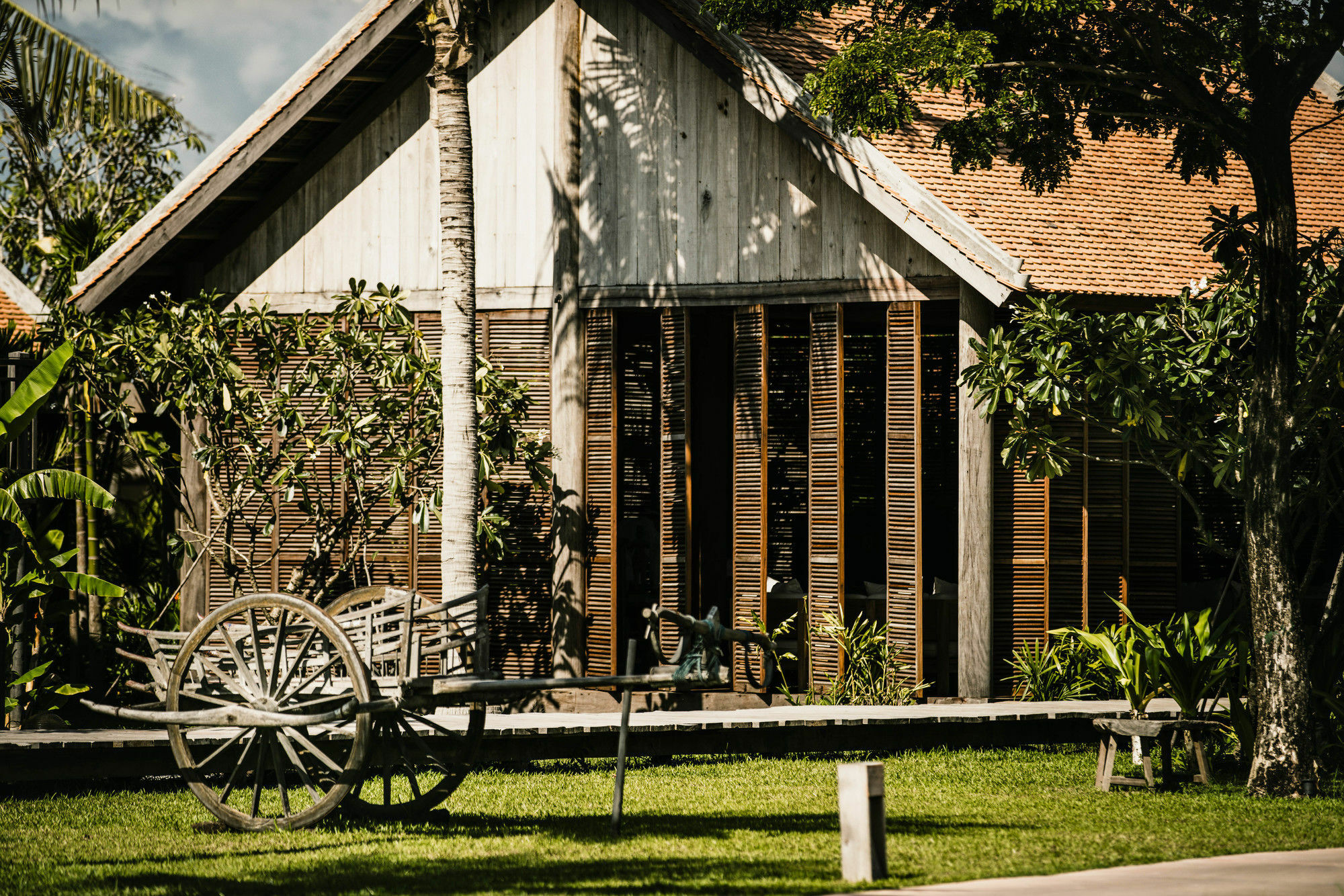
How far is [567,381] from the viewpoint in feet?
44.4

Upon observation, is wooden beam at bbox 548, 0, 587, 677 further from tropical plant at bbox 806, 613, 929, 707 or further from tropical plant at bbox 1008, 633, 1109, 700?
tropical plant at bbox 1008, 633, 1109, 700

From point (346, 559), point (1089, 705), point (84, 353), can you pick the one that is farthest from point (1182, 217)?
point (84, 353)

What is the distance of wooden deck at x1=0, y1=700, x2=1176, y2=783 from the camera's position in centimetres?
1027

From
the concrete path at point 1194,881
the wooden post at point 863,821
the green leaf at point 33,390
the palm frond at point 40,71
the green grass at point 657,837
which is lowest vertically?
the green grass at point 657,837

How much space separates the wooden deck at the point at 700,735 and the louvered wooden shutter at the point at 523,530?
4.43ft

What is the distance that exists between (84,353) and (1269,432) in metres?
9.83

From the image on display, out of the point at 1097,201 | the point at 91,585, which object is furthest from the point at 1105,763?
the point at 91,585

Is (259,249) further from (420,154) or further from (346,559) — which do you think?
(346,559)

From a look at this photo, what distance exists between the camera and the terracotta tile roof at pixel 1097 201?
512 inches

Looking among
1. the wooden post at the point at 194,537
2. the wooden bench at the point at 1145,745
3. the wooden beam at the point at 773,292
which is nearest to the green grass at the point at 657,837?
the wooden bench at the point at 1145,745

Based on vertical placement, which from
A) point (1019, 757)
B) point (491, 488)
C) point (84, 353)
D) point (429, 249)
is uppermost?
point (429, 249)

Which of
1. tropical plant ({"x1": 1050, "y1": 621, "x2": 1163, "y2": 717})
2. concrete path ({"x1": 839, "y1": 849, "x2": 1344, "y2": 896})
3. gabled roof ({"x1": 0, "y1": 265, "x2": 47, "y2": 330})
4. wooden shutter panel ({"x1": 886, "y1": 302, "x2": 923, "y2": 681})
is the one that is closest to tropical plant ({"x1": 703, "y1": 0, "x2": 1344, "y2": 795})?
tropical plant ({"x1": 1050, "y1": 621, "x2": 1163, "y2": 717})

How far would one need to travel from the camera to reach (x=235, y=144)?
46.2 ft

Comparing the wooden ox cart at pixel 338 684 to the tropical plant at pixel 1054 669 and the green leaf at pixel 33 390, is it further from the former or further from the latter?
the tropical plant at pixel 1054 669
